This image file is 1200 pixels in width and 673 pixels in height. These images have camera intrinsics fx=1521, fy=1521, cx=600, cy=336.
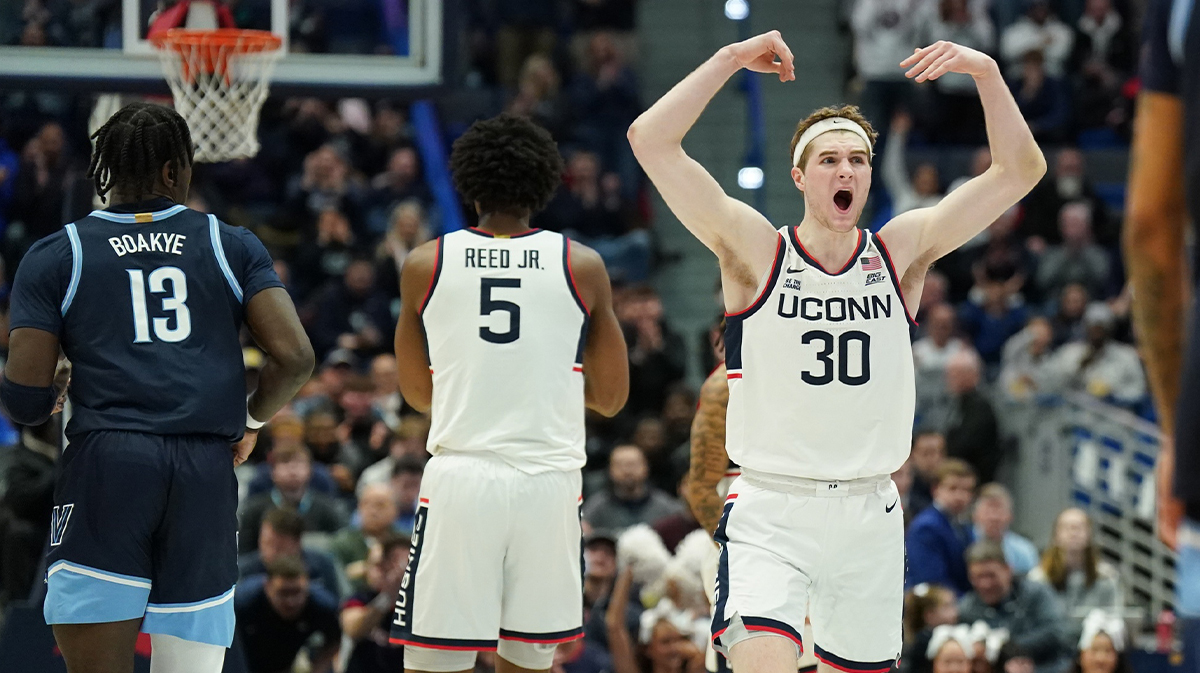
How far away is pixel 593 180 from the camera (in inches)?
607

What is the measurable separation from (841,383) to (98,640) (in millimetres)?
2576

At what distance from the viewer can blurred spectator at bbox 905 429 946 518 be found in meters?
11.9

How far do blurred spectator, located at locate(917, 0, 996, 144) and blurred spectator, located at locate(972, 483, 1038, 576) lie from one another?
708 cm

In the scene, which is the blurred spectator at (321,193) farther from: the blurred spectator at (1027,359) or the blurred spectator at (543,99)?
the blurred spectator at (1027,359)

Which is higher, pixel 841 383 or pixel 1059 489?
pixel 841 383

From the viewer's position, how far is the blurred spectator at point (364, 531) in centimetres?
968

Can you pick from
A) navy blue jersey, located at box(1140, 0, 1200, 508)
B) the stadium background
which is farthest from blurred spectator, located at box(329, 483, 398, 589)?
navy blue jersey, located at box(1140, 0, 1200, 508)

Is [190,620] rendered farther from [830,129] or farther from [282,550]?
[282,550]

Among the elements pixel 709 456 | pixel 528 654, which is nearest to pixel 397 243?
pixel 709 456

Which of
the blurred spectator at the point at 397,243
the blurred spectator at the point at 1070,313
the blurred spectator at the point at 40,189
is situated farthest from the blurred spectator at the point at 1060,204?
the blurred spectator at the point at 40,189

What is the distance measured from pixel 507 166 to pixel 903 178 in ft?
35.0

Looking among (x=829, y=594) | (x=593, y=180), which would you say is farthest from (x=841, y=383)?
(x=593, y=180)

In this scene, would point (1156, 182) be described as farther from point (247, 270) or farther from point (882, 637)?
point (247, 270)

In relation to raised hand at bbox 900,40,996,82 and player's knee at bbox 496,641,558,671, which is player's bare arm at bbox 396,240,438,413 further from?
raised hand at bbox 900,40,996,82
